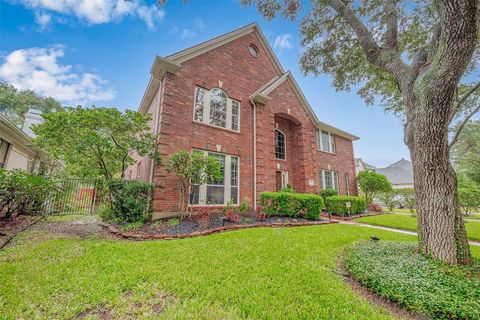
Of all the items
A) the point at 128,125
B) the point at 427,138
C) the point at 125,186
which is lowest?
the point at 125,186

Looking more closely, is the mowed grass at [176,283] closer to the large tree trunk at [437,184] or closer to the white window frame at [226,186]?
the large tree trunk at [437,184]

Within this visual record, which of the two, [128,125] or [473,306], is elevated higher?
[128,125]

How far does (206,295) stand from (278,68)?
14.1 metres

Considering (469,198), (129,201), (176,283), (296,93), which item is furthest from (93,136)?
(469,198)

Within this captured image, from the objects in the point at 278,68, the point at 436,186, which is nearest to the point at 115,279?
the point at 436,186

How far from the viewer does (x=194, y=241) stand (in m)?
4.85

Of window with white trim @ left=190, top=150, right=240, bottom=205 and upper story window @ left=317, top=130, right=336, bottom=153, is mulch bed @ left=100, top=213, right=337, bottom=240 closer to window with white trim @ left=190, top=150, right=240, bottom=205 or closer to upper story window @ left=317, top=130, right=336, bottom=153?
window with white trim @ left=190, top=150, right=240, bottom=205

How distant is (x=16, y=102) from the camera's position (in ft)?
73.6

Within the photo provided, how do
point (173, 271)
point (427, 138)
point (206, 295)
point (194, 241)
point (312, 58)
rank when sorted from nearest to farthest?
point (206, 295) < point (173, 271) < point (427, 138) < point (194, 241) < point (312, 58)

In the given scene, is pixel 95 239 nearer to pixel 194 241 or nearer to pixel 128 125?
pixel 194 241

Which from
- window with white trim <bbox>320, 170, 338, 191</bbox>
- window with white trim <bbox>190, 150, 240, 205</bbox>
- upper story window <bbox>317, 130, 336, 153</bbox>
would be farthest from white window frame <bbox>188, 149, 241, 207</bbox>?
upper story window <bbox>317, 130, 336, 153</bbox>

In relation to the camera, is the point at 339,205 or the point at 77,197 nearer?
the point at 77,197

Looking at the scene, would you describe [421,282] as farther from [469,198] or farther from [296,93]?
[469,198]

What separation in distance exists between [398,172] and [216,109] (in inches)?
1584
